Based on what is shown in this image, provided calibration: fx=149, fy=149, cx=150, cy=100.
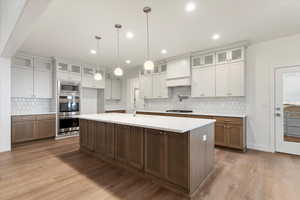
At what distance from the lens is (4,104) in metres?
3.79

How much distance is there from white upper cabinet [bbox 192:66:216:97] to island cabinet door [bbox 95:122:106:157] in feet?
9.61

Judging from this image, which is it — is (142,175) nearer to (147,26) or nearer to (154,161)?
(154,161)

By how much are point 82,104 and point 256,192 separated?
5.92 meters

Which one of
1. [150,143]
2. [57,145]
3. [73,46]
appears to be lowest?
[57,145]

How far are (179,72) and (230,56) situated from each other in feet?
4.96

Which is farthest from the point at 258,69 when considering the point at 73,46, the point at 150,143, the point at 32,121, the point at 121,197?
the point at 32,121

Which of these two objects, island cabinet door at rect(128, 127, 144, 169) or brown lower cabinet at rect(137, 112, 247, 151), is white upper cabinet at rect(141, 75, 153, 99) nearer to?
brown lower cabinet at rect(137, 112, 247, 151)

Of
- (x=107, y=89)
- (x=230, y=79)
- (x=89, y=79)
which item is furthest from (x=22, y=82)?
(x=230, y=79)

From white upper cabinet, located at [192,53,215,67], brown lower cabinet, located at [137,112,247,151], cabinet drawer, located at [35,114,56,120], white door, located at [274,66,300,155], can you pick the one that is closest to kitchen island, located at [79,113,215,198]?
brown lower cabinet, located at [137,112,247,151]

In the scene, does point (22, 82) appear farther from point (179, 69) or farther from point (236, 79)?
point (236, 79)

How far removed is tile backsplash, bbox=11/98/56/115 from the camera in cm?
461

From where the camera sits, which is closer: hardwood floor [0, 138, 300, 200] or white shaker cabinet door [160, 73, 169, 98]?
hardwood floor [0, 138, 300, 200]

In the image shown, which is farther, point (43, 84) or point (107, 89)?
point (107, 89)

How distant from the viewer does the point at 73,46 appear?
13.4 ft
